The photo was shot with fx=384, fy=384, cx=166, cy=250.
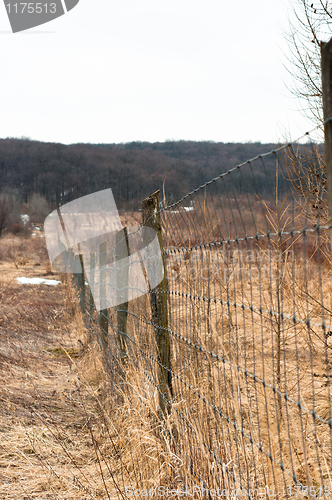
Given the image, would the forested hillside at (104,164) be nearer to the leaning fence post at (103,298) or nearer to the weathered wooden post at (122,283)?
the leaning fence post at (103,298)

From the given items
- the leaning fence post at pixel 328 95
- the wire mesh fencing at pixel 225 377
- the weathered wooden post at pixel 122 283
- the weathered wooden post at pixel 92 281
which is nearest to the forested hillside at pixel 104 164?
the weathered wooden post at pixel 92 281

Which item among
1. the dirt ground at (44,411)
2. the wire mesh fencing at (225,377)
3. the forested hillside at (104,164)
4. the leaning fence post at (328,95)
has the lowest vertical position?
the dirt ground at (44,411)

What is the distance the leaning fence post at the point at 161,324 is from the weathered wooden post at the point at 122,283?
35.0 inches

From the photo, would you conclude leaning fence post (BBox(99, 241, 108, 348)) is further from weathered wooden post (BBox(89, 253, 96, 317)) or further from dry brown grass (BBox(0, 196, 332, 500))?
weathered wooden post (BBox(89, 253, 96, 317))

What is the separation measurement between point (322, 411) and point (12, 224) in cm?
3164

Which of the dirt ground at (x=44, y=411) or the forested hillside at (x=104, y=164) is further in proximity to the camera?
the forested hillside at (x=104, y=164)

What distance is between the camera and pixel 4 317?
6688 millimetres

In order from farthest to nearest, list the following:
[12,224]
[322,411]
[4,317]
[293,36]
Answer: [12,224]
[4,317]
[293,36]
[322,411]

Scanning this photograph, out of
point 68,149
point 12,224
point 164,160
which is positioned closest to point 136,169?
point 164,160

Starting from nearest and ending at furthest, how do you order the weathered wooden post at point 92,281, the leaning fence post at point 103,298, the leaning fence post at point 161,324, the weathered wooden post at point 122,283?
the leaning fence post at point 161,324 < the weathered wooden post at point 122,283 < the leaning fence post at point 103,298 < the weathered wooden post at point 92,281

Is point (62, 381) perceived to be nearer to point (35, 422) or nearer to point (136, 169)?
point (35, 422)

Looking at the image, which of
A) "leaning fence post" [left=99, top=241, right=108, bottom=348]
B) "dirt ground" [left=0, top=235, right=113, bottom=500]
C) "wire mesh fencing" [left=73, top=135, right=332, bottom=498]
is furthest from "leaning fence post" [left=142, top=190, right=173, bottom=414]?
"leaning fence post" [left=99, top=241, right=108, bottom=348]

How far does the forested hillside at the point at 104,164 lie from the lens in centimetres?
7044

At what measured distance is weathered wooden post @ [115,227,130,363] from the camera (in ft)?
11.0
